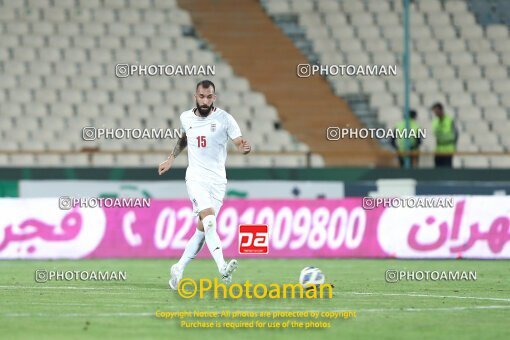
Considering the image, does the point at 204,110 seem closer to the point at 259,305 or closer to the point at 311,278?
the point at 311,278

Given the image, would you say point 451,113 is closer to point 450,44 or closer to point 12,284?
point 450,44

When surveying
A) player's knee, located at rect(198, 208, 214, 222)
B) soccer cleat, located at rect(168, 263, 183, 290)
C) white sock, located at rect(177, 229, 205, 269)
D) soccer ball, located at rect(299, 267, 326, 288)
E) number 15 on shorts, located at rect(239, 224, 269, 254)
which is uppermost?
player's knee, located at rect(198, 208, 214, 222)

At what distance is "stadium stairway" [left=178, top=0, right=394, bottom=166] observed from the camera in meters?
30.5

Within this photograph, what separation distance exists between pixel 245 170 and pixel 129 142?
4.11 metres

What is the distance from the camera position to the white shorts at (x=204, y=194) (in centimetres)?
1504

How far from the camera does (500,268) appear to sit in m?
19.9

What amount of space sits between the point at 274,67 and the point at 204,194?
1734cm

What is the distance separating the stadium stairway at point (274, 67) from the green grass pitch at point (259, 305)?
10889mm

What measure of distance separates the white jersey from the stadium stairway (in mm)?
14610

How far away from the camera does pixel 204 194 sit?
15.1 m

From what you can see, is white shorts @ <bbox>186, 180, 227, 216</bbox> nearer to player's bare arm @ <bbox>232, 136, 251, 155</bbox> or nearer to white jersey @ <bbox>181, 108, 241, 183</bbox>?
white jersey @ <bbox>181, 108, 241, 183</bbox>

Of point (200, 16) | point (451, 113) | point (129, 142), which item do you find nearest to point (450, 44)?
point (451, 113)

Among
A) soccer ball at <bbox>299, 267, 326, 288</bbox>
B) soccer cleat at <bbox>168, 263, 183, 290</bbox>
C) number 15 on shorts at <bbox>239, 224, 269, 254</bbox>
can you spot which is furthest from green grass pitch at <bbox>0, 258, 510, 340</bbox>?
number 15 on shorts at <bbox>239, 224, 269, 254</bbox>

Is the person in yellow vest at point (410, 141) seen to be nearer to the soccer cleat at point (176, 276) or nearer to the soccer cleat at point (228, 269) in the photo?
the soccer cleat at point (176, 276)
